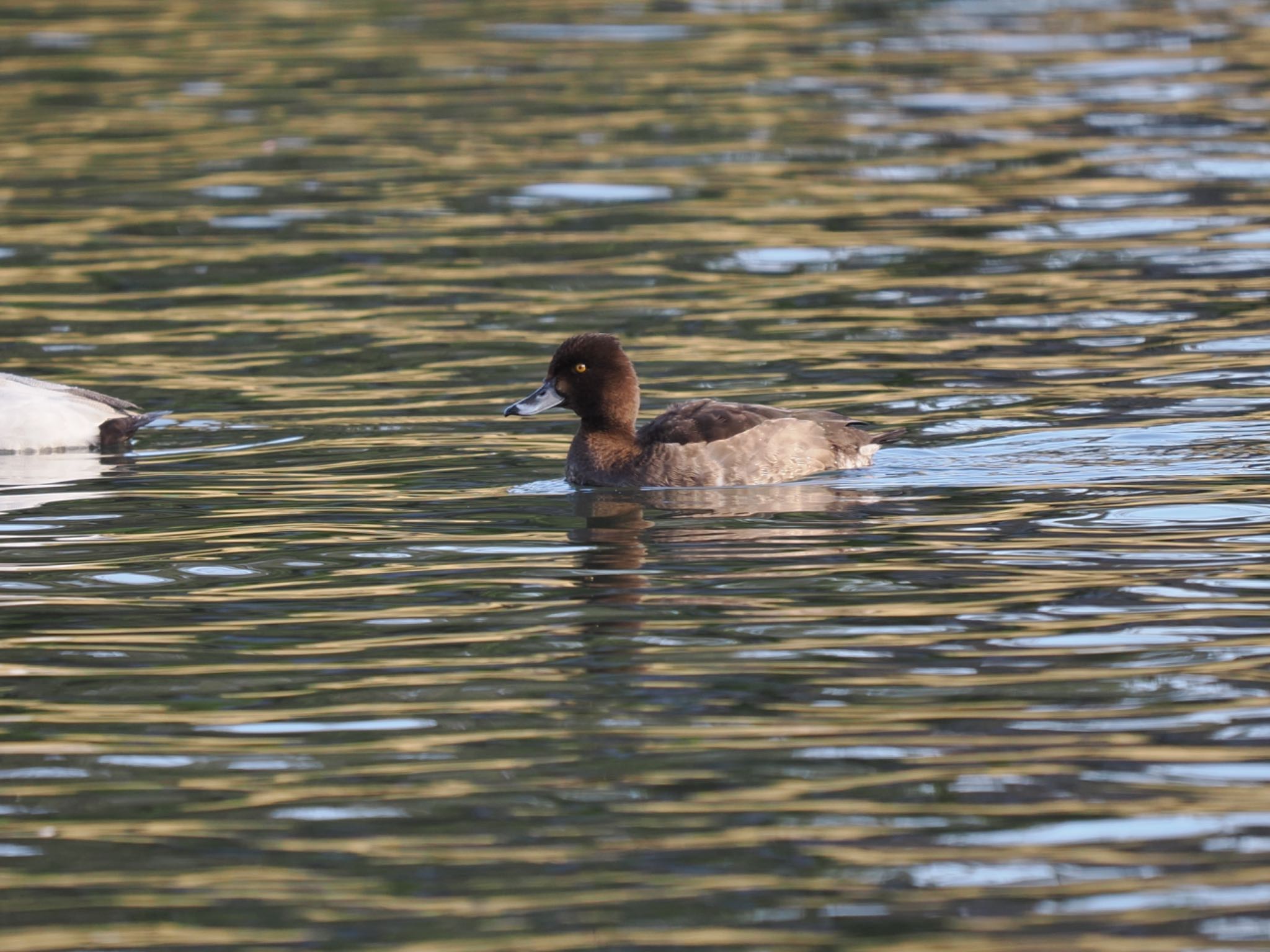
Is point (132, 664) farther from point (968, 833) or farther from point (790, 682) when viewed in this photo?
point (968, 833)

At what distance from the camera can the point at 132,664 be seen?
8.64 metres

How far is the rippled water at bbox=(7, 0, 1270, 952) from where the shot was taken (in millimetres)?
6508

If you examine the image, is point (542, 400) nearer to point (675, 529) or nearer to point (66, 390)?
point (675, 529)

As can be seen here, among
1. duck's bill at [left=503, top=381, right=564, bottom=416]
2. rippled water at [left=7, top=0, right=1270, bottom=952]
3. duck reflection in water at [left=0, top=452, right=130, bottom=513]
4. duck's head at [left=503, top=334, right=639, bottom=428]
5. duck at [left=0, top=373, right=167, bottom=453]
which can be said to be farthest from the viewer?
duck at [left=0, top=373, right=167, bottom=453]

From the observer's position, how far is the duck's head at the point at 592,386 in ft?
40.1

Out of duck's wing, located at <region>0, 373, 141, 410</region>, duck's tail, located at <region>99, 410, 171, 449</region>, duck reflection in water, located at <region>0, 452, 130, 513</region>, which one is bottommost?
duck reflection in water, located at <region>0, 452, 130, 513</region>

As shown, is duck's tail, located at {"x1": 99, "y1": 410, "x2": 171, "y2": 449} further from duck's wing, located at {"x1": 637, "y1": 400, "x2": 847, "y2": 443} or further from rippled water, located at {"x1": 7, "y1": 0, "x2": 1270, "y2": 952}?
duck's wing, located at {"x1": 637, "y1": 400, "x2": 847, "y2": 443}

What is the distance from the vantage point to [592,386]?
12266 millimetres

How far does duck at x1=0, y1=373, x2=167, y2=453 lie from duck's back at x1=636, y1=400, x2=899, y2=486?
333 cm

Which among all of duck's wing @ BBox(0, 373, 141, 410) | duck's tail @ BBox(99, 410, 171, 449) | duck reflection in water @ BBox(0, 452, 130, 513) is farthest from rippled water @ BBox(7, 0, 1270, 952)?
duck's wing @ BBox(0, 373, 141, 410)

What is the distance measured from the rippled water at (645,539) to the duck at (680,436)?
6.9 inches

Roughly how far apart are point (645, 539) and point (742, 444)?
1325 millimetres

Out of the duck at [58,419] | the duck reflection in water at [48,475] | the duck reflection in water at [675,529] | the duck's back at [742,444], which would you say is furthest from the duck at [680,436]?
the duck at [58,419]

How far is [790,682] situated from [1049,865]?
72.4 inches
